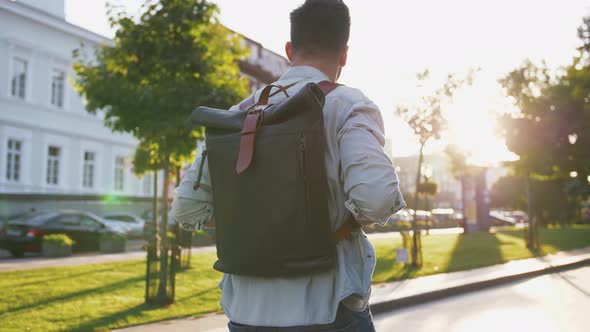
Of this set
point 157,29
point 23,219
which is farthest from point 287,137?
point 23,219

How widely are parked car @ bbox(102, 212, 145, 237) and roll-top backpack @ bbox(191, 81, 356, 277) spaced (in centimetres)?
2606

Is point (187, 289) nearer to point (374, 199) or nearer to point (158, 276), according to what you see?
point (158, 276)

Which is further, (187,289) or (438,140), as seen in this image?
(438,140)

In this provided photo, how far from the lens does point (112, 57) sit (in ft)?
31.0

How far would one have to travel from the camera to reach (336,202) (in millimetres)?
1921

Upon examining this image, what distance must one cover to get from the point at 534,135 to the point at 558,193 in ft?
110

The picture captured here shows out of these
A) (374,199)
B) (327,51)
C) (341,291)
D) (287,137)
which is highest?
(327,51)

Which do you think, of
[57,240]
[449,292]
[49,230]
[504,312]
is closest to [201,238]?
[49,230]

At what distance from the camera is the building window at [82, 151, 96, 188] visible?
34.9 m

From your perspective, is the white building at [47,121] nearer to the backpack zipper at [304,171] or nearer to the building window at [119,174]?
the building window at [119,174]

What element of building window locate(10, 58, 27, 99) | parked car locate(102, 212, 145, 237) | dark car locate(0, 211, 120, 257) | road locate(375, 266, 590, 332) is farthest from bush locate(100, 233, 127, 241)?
building window locate(10, 58, 27, 99)

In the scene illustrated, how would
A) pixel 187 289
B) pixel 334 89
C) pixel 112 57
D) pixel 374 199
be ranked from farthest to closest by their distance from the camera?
pixel 187 289
pixel 112 57
pixel 334 89
pixel 374 199

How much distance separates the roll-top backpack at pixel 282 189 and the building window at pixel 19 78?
3211cm

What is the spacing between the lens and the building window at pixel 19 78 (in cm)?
3048
